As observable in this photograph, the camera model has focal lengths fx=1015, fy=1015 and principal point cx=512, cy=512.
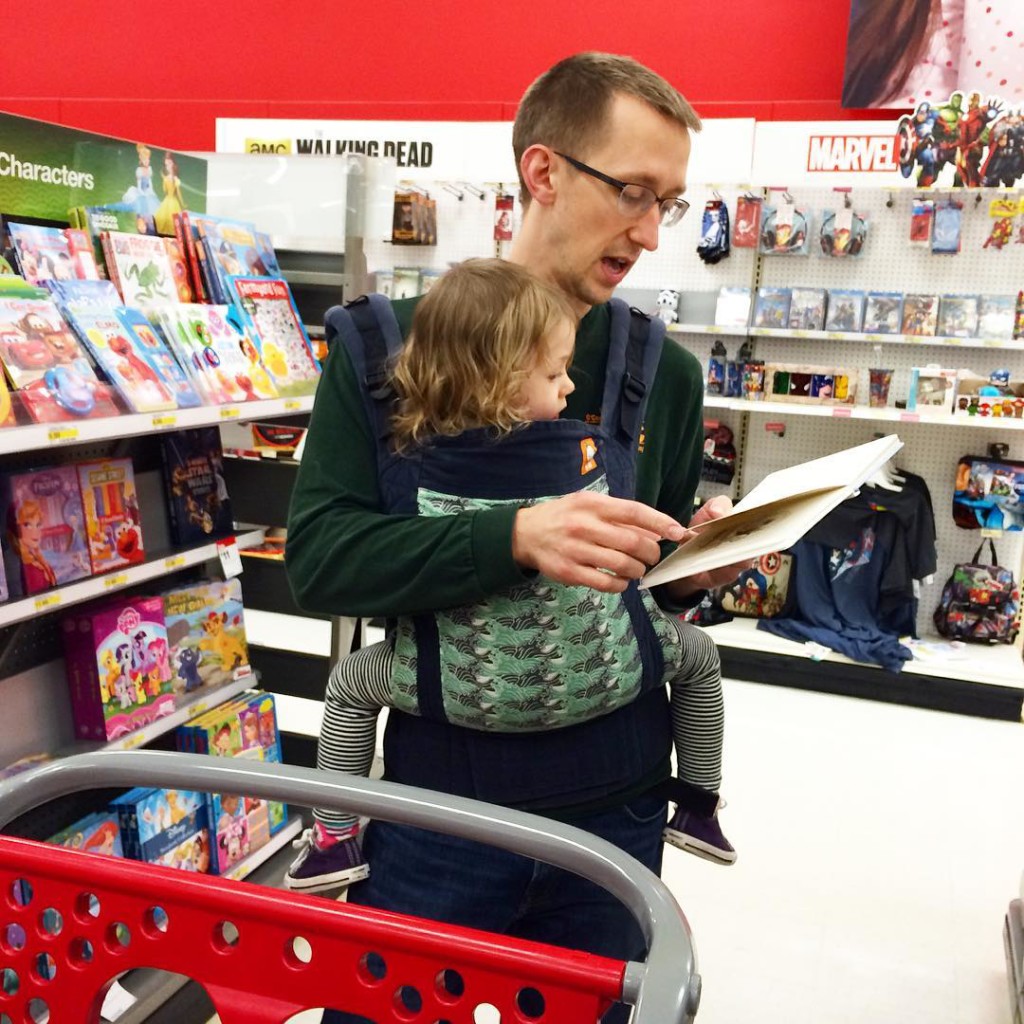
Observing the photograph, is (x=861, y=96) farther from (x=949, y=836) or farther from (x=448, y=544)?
(x=448, y=544)

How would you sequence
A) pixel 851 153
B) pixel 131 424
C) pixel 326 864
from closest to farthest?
pixel 326 864, pixel 131 424, pixel 851 153

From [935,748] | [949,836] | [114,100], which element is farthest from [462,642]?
[114,100]

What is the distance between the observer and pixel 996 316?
489cm

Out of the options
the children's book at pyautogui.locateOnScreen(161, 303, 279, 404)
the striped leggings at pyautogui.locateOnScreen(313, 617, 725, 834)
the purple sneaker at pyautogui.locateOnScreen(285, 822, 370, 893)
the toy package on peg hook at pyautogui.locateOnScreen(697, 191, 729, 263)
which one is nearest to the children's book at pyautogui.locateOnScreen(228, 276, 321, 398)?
the children's book at pyautogui.locateOnScreen(161, 303, 279, 404)

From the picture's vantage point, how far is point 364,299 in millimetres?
1280

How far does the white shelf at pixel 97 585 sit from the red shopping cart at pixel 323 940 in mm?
1187

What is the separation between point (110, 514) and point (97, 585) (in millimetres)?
230

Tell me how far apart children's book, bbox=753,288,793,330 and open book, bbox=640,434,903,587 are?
4.17 metres

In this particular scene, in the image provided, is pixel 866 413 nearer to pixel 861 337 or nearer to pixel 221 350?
pixel 861 337

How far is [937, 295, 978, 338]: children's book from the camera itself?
4.94 meters

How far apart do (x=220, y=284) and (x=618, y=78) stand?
1899 mm

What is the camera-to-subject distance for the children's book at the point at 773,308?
522 cm

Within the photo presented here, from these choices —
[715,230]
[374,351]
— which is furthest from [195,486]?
[715,230]

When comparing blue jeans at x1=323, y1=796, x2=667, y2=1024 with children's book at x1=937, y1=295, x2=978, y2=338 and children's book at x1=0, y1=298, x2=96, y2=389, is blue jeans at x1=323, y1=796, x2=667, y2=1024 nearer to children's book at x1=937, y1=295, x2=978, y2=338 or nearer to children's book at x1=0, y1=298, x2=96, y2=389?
children's book at x1=0, y1=298, x2=96, y2=389
